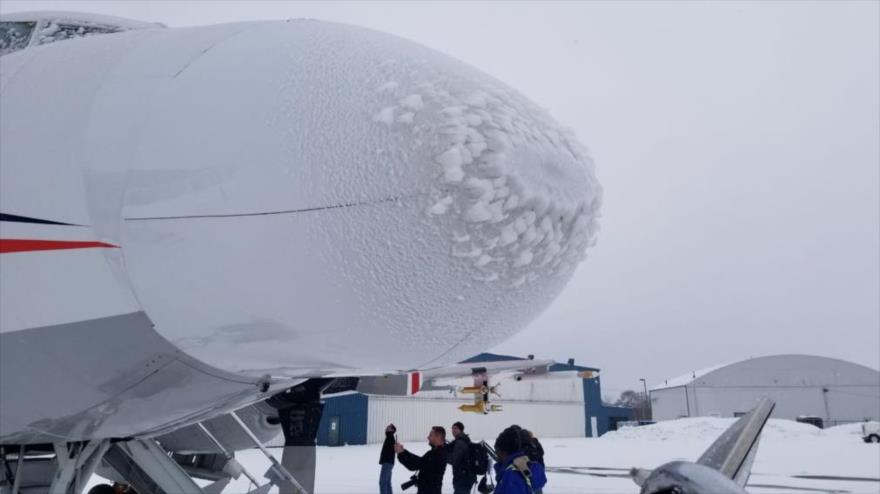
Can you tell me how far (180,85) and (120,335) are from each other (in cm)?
101

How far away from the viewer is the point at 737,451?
246 cm

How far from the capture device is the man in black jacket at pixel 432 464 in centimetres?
814

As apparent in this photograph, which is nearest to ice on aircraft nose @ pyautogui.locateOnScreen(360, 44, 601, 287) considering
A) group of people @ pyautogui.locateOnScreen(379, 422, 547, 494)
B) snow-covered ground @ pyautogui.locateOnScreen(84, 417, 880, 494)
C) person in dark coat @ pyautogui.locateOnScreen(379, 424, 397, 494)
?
group of people @ pyautogui.locateOnScreen(379, 422, 547, 494)

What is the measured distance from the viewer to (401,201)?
81.1 inches

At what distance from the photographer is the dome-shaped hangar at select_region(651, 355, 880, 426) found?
46.7 meters

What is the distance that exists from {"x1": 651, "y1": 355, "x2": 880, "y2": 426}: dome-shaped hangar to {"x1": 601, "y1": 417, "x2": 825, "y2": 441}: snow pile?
9.56 meters

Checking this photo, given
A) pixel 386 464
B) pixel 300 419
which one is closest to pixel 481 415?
pixel 386 464

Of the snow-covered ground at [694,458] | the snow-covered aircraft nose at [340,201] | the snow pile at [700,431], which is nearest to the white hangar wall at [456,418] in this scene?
the snow-covered ground at [694,458]

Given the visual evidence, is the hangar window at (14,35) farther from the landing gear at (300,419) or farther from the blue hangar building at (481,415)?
the blue hangar building at (481,415)

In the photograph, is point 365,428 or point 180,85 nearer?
point 180,85

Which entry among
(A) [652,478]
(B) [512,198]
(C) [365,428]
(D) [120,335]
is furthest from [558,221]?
(C) [365,428]

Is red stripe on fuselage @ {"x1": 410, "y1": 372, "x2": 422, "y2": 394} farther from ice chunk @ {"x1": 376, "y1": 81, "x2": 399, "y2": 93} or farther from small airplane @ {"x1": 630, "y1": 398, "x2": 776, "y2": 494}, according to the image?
ice chunk @ {"x1": 376, "y1": 81, "x2": 399, "y2": 93}

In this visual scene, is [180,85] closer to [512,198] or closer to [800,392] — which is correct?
[512,198]

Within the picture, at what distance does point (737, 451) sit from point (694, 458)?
2198cm
